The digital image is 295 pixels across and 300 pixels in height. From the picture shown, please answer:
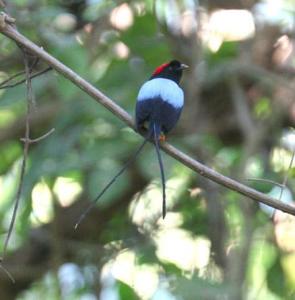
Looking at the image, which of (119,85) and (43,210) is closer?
(119,85)

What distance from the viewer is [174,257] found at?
5059 millimetres

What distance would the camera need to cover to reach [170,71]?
3904 mm

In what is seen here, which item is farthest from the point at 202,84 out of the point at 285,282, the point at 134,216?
the point at 285,282

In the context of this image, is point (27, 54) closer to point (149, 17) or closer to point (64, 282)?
point (149, 17)

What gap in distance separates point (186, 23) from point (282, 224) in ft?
4.15

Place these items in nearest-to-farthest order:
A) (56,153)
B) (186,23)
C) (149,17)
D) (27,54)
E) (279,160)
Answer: (27,54)
(56,153)
(149,17)
(279,160)
(186,23)

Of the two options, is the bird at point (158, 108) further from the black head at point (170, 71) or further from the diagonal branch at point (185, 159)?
the diagonal branch at point (185, 159)

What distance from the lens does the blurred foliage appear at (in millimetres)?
4262

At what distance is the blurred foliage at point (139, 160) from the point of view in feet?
14.0

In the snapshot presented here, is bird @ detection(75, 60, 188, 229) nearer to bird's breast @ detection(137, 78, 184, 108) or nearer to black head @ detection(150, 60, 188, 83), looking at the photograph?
bird's breast @ detection(137, 78, 184, 108)

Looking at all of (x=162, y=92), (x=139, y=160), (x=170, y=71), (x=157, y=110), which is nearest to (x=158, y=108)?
(x=157, y=110)

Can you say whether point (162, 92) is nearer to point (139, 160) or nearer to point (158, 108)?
point (158, 108)

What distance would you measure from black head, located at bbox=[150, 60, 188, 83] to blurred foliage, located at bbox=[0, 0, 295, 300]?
0.33 m

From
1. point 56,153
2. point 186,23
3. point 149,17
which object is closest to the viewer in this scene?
point 56,153
